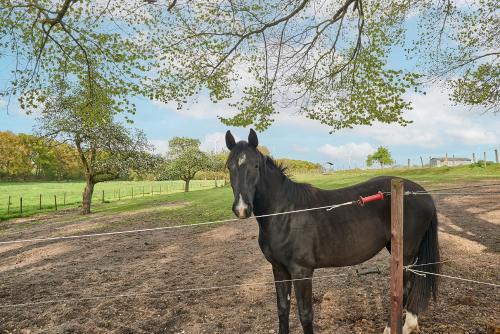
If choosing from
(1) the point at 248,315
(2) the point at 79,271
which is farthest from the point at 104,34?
(1) the point at 248,315

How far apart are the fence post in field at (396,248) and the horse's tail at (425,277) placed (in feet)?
3.69

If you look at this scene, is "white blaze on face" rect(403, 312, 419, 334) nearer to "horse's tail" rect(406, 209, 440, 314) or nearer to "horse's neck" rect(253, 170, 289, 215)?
"horse's tail" rect(406, 209, 440, 314)

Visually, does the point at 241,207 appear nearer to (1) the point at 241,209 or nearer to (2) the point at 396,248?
(1) the point at 241,209

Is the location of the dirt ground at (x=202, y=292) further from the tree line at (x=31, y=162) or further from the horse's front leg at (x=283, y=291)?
the tree line at (x=31, y=162)

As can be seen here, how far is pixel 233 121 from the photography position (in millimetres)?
13852

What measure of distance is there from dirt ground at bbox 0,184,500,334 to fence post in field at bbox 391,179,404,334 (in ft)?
3.87

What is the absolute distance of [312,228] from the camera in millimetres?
4316

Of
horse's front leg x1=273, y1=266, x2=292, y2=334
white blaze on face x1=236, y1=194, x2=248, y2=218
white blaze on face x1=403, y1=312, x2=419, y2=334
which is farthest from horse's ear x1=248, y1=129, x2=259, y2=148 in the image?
white blaze on face x1=403, y1=312, x2=419, y2=334

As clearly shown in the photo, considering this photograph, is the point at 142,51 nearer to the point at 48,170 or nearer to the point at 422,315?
the point at 422,315

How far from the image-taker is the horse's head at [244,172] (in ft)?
12.7

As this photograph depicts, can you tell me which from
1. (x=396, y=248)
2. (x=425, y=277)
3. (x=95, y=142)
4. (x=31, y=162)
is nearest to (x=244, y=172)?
(x=396, y=248)

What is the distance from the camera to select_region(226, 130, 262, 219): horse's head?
12.7 feet

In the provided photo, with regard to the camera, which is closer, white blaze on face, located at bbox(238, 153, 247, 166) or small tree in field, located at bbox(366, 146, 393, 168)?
white blaze on face, located at bbox(238, 153, 247, 166)

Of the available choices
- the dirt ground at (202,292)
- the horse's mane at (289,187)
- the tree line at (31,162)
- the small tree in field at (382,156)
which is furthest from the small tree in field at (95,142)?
the small tree in field at (382,156)
